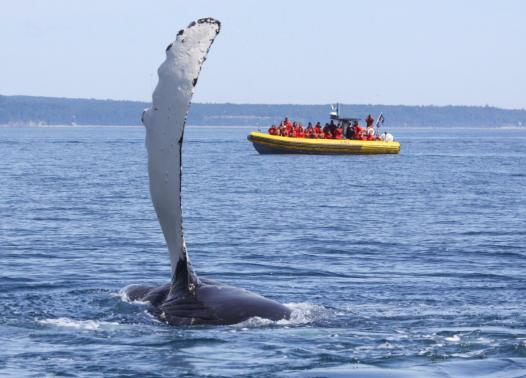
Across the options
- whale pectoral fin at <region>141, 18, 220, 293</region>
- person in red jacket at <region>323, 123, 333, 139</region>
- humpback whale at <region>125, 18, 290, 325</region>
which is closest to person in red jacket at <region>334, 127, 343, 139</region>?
person in red jacket at <region>323, 123, 333, 139</region>

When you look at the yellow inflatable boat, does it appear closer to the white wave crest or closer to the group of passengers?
the group of passengers

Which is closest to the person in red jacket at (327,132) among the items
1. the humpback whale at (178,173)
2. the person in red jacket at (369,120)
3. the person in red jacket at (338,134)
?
the person in red jacket at (338,134)

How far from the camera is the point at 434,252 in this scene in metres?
19.0

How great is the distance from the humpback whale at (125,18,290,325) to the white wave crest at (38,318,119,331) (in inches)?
37.5

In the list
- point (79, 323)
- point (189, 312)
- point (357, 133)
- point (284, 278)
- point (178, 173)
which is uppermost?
point (178, 173)

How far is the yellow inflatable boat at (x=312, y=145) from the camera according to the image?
6581 centimetres

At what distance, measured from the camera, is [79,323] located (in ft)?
35.7

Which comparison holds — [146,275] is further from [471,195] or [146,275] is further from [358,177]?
[358,177]

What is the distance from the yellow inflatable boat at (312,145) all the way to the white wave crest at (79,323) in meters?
54.5

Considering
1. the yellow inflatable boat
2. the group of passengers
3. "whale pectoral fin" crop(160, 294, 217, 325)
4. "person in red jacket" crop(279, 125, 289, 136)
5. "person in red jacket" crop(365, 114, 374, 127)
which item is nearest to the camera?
"whale pectoral fin" crop(160, 294, 217, 325)

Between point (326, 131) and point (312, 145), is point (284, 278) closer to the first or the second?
point (312, 145)

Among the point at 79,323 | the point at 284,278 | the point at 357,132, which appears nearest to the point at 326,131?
the point at 357,132

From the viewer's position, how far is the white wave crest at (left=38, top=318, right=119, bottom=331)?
34.7ft

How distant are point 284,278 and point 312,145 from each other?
51037 mm
